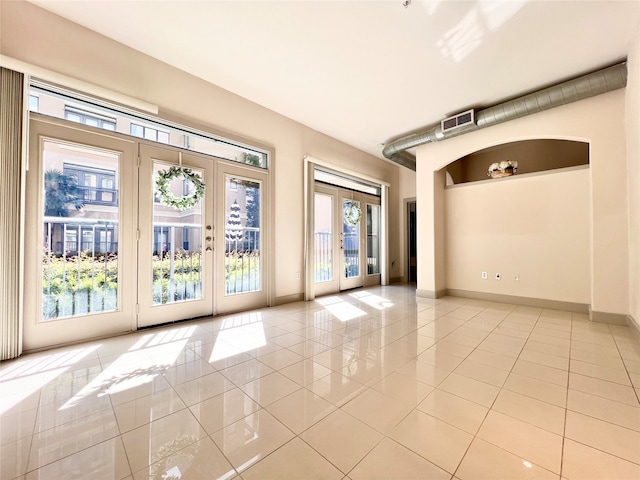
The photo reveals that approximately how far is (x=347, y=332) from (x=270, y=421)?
1.69m

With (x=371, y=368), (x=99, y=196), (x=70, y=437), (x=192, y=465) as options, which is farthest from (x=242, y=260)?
(x=192, y=465)

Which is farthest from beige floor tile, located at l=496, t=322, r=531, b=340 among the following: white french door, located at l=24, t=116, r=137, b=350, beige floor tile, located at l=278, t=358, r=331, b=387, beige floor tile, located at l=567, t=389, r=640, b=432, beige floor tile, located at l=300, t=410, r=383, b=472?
white french door, located at l=24, t=116, r=137, b=350

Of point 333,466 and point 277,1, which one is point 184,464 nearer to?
point 333,466

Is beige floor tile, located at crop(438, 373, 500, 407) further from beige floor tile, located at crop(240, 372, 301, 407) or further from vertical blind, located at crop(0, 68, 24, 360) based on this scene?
vertical blind, located at crop(0, 68, 24, 360)

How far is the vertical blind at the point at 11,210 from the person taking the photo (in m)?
2.31

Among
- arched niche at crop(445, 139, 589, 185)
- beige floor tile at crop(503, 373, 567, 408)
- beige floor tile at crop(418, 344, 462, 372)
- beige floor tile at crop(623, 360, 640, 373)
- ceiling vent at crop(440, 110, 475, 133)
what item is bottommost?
beige floor tile at crop(623, 360, 640, 373)

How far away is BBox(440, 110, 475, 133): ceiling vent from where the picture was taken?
4094 millimetres

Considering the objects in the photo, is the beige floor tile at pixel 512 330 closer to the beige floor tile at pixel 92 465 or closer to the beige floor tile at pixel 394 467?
the beige floor tile at pixel 394 467

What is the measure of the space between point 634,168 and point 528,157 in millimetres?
2661

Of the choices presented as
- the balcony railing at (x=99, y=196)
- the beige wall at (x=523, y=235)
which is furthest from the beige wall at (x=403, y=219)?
the balcony railing at (x=99, y=196)

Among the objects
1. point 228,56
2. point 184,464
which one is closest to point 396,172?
point 228,56

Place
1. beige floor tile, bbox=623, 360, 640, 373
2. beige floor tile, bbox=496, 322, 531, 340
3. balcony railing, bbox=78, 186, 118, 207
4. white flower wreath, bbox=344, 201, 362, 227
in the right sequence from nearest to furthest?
beige floor tile, bbox=623, 360, 640, 373, balcony railing, bbox=78, 186, 118, 207, beige floor tile, bbox=496, 322, 531, 340, white flower wreath, bbox=344, 201, 362, 227

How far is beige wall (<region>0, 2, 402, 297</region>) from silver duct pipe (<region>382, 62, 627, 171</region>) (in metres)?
2.30

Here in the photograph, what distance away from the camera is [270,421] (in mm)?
1529
